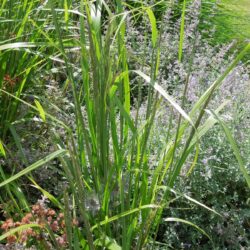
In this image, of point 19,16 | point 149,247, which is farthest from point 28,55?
point 149,247

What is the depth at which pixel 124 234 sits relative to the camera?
184 cm

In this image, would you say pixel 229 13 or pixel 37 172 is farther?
pixel 229 13

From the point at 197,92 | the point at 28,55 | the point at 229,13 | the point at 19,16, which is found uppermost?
the point at 19,16

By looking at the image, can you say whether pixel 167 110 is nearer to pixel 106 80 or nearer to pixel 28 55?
pixel 28 55

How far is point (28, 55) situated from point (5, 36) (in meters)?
0.25

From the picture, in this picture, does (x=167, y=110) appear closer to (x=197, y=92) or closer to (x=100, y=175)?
(x=197, y=92)

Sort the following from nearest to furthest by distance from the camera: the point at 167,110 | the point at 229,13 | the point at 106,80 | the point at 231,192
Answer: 1. the point at 106,80
2. the point at 231,192
3. the point at 167,110
4. the point at 229,13

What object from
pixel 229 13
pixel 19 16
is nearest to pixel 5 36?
pixel 19 16

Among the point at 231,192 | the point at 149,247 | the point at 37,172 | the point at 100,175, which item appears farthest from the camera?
the point at 231,192

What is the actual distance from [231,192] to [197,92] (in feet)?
2.01

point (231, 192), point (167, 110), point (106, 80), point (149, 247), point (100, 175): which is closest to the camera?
point (106, 80)

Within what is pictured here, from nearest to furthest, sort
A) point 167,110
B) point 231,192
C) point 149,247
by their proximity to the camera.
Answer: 1. point 149,247
2. point 231,192
3. point 167,110

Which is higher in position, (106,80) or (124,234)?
(106,80)

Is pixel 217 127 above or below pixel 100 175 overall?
below
